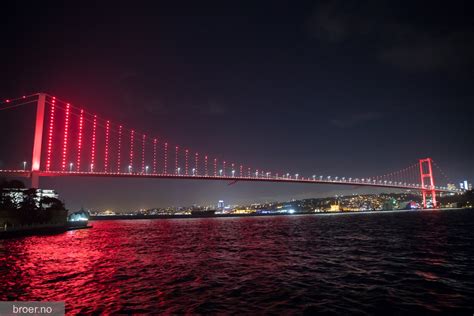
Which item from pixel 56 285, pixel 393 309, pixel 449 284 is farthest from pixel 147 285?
pixel 449 284

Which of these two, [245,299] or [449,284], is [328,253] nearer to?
[449,284]

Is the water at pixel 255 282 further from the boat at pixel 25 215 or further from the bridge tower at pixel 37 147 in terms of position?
the bridge tower at pixel 37 147

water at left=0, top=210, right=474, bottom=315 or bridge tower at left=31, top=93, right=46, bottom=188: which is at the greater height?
bridge tower at left=31, top=93, right=46, bottom=188

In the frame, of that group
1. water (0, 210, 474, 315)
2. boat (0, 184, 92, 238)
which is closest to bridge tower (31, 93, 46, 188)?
boat (0, 184, 92, 238)

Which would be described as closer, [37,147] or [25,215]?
[25,215]

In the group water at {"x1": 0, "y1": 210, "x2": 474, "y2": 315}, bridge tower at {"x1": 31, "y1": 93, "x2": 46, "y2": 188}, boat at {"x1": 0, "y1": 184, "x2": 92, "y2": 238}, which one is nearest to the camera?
water at {"x1": 0, "y1": 210, "x2": 474, "y2": 315}

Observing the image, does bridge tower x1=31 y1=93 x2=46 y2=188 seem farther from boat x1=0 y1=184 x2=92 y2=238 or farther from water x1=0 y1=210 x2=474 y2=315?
water x1=0 y1=210 x2=474 y2=315

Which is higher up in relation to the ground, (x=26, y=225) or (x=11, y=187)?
(x=11, y=187)

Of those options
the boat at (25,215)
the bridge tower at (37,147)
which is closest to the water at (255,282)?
the boat at (25,215)

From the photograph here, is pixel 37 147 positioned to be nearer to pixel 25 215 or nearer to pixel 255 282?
pixel 25 215

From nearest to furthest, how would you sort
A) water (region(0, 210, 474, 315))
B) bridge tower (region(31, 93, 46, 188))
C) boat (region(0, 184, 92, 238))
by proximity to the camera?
water (region(0, 210, 474, 315)) → boat (region(0, 184, 92, 238)) → bridge tower (region(31, 93, 46, 188))

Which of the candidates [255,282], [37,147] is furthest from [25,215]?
[255,282]
